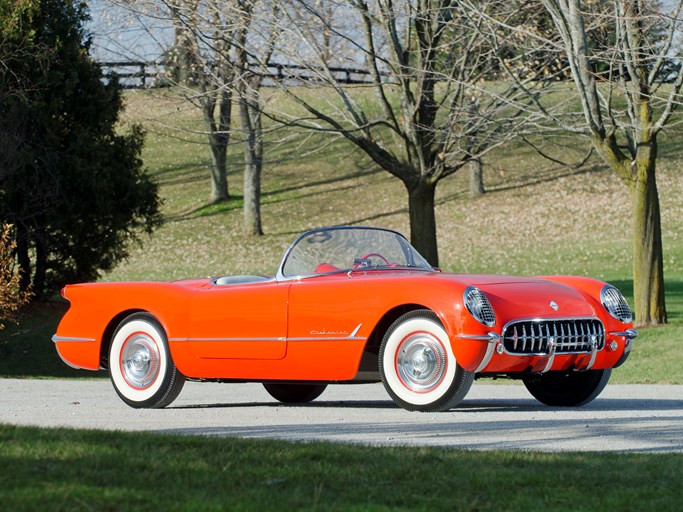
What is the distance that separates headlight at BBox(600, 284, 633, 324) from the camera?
29.8 ft

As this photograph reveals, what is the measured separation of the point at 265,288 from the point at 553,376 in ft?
8.44

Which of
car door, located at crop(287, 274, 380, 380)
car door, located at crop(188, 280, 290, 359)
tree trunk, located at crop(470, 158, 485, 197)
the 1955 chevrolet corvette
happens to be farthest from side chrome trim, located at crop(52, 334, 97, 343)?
tree trunk, located at crop(470, 158, 485, 197)

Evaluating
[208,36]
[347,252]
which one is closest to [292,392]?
[347,252]

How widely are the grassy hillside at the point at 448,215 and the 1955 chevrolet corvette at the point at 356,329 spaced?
40.6 feet

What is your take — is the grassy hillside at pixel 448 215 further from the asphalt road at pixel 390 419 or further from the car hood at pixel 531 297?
the car hood at pixel 531 297

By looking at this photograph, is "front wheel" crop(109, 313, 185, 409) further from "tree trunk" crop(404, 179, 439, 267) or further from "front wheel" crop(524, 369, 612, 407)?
"tree trunk" crop(404, 179, 439, 267)

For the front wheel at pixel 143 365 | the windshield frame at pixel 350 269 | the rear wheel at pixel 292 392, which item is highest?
the windshield frame at pixel 350 269

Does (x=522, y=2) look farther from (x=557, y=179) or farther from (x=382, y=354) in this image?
(x=557, y=179)

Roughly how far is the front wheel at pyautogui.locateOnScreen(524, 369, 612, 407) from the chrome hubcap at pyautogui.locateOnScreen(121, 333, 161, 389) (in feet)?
10.5

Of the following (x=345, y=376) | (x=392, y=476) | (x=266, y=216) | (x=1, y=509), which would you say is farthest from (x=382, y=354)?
(x=266, y=216)

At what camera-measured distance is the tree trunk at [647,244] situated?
58.5ft

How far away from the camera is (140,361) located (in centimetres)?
972

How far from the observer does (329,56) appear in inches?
686

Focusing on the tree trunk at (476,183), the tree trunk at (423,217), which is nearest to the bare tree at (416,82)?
the tree trunk at (423,217)
